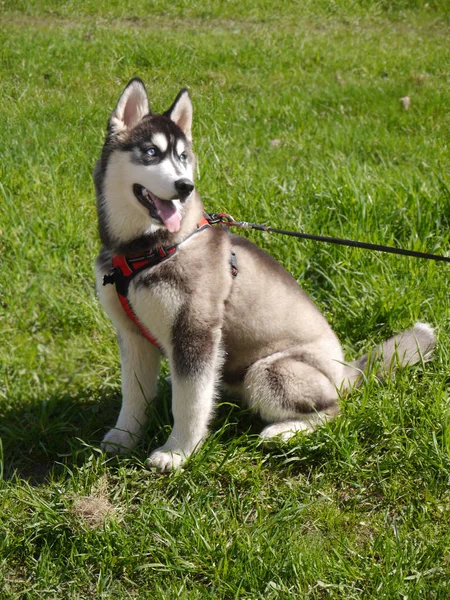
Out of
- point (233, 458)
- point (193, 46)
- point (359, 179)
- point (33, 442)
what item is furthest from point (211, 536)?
point (193, 46)

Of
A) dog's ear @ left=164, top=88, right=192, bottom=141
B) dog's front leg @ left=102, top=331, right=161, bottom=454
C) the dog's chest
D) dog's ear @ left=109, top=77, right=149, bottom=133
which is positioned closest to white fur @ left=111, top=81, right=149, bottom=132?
dog's ear @ left=109, top=77, right=149, bottom=133

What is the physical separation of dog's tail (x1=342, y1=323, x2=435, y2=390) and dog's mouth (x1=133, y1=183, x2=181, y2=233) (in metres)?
1.27

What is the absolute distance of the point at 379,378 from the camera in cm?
357

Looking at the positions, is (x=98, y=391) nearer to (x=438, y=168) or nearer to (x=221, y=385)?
(x=221, y=385)

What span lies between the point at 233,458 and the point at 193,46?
5.44 m

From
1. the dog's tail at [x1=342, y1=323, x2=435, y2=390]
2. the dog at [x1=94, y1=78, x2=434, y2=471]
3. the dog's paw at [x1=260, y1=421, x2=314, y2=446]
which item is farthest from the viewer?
the dog's tail at [x1=342, y1=323, x2=435, y2=390]

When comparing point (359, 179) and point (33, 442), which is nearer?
point (33, 442)

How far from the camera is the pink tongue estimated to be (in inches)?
115

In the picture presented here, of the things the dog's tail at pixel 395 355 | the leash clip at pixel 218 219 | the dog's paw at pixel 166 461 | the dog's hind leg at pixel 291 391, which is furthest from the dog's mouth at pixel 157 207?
the dog's tail at pixel 395 355

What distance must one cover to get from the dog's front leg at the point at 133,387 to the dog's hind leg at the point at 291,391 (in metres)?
0.49

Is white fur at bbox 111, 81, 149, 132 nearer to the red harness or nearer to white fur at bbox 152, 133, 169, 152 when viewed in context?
white fur at bbox 152, 133, 169, 152

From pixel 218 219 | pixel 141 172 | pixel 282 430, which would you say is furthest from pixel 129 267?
pixel 282 430

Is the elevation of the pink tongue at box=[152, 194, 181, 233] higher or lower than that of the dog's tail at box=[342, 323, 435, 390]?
higher

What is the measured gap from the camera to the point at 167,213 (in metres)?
2.93
